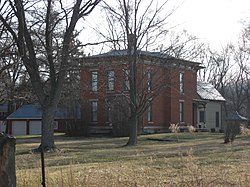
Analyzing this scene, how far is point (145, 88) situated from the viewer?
32656 millimetres

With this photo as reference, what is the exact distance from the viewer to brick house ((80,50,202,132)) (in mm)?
33656

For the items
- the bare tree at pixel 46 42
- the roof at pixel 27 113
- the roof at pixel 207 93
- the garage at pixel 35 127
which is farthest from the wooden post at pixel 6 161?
the garage at pixel 35 127

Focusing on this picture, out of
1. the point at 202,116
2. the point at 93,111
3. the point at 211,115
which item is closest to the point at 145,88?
the point at 93,111

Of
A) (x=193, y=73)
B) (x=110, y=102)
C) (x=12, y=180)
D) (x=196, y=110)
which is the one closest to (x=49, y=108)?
(x=110, y=102)

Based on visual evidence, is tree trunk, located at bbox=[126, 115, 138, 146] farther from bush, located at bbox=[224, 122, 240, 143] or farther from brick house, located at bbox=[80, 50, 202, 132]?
bush, located at bbox=[224, 122, 240, 143]

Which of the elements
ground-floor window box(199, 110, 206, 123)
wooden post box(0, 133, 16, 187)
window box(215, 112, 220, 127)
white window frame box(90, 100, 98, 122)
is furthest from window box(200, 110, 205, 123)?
wooden post box(0, 133, 16, 187)

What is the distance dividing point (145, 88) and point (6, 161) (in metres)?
25.0

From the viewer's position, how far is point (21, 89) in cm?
4038

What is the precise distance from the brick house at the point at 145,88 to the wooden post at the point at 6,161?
909 inches

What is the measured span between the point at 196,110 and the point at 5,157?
2150 inches

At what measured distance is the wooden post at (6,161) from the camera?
25.7 ft

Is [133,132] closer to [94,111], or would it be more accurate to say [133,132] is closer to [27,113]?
[94,111]

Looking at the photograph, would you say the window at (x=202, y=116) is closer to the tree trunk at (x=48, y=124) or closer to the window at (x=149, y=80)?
the window at (x=149, y=80)

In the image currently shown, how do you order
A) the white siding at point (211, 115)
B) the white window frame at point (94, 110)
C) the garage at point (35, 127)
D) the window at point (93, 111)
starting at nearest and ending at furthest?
the window at point (93, 111), the white window frame at point (94, 110), the white siding at point (211, 115), the garage at point (35, 127)
